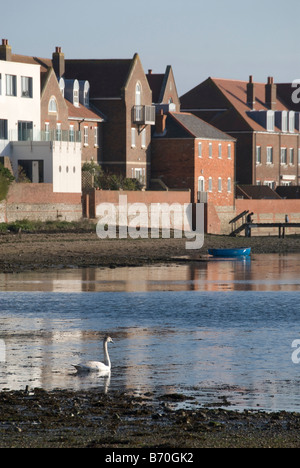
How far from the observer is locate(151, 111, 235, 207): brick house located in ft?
258

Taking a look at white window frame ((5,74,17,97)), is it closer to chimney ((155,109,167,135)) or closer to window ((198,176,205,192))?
chimney ((155,109,167,135))

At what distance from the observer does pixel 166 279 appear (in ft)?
142

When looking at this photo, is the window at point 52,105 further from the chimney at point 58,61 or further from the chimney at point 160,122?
the chimney at point 160,122

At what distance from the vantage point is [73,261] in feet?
163

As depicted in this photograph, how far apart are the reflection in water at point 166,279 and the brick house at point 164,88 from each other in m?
35.8

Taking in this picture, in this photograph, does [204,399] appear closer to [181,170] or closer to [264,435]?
[264,435]

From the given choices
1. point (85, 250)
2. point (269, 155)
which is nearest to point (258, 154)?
point (269, 155)

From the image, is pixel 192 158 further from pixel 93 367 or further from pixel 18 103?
pixel 93 367

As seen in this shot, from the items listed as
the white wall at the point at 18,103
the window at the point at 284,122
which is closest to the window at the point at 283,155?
the window at the point at 284,122

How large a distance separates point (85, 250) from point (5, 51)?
21844 mm

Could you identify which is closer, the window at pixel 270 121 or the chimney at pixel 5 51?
the chimney at pixel 5 51

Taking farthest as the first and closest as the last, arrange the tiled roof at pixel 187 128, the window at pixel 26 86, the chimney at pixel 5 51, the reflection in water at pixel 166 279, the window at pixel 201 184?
the window at pixel 201 184
the tiled roof at pixel 187 128
the chimney at pixel 5 51
the window at pixel 26 86
the reflection in water at pixel 166 279

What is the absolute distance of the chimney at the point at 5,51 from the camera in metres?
69.9
